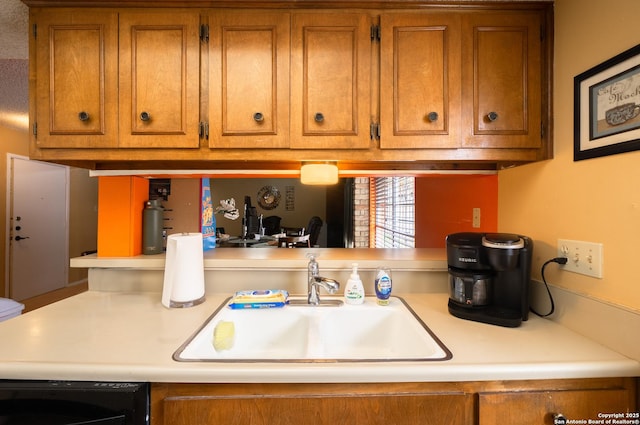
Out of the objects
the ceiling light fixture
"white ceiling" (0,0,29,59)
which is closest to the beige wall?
the ceiling light fixture

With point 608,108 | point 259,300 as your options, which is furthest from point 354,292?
point 608,108

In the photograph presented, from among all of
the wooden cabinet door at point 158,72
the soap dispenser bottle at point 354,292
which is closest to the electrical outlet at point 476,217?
the soap dispenser bottle at point 354,292

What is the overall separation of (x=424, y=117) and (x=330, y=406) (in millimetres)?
1023

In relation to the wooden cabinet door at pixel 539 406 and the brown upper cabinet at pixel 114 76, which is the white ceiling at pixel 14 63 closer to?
the brown upper cabinet at pixel 114 76

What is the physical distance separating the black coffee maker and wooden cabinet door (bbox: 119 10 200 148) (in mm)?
1183

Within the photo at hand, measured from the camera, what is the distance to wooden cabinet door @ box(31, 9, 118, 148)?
112 cm

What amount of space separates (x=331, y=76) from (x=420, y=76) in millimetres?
343

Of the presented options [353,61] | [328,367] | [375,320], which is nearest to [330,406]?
[328,367]

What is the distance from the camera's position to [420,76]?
44.6 inches

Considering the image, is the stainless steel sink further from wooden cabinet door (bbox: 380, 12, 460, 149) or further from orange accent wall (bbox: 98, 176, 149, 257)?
wooden cabinet door (bbox: 380, 12, 460, 149)

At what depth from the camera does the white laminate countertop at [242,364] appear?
2.50 feet

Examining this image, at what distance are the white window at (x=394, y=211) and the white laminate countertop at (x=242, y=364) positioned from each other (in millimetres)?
2151

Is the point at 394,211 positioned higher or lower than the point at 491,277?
higher

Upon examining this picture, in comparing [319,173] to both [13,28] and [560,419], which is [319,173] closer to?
[560,419]
